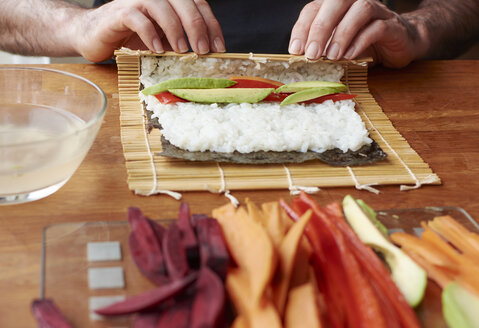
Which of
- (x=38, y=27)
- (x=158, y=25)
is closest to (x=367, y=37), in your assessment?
(x=158, y=25)

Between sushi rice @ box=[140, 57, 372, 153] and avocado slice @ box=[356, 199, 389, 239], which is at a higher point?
avocado slice @ box=[356, 199, 389, 239]

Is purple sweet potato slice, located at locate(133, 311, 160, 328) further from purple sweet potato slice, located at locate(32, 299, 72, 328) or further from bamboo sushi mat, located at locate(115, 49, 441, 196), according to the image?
bamboo sushi mat, located at locate(115, 49, 441, 196)

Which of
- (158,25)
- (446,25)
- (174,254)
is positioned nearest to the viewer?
(174,254)

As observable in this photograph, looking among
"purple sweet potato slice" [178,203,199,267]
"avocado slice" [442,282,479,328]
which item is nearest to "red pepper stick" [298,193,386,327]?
"avocado slice" [442,282,479,328]

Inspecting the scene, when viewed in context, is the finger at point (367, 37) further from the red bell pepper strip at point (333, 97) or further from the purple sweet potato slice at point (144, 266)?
the purple sweet potato slice at point (144, 266)

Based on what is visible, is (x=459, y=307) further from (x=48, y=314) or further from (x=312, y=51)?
(x=312, y=51)

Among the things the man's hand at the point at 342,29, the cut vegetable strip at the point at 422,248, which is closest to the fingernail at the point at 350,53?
the man's hand at the point at 342,29
